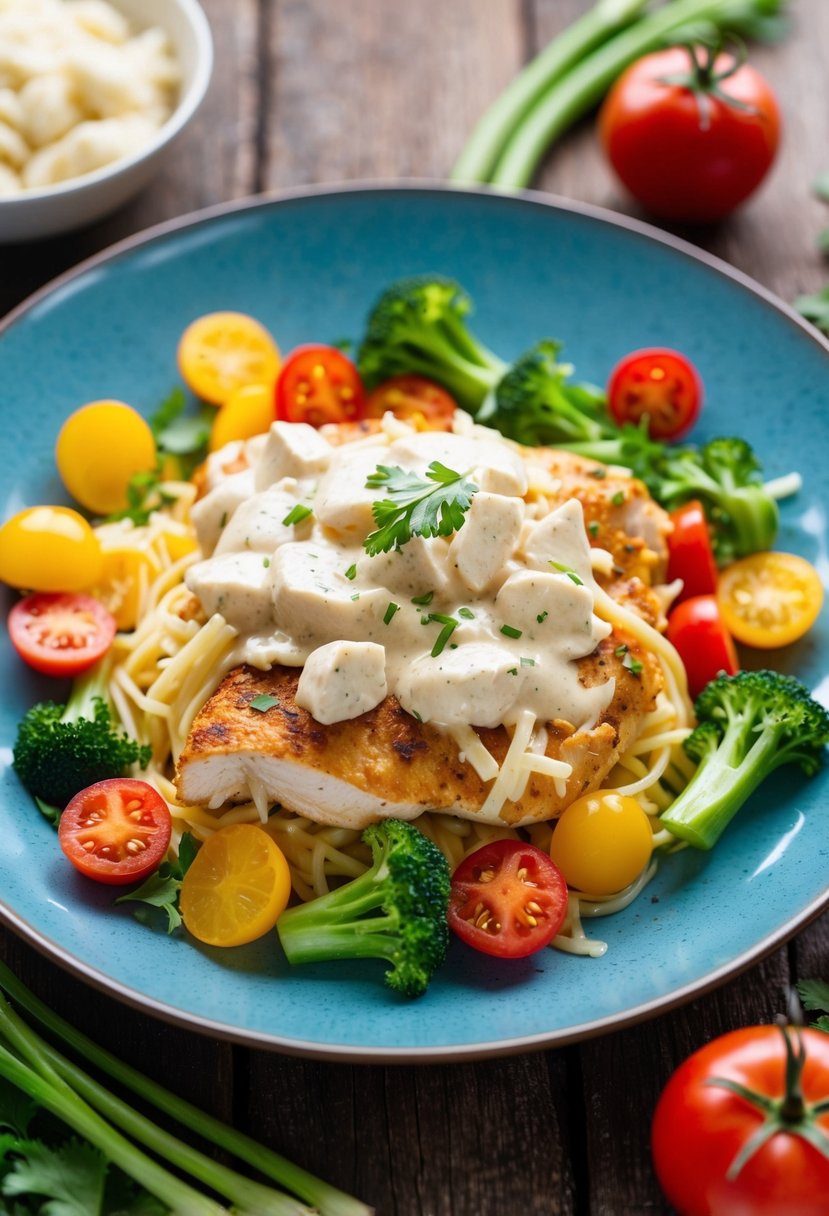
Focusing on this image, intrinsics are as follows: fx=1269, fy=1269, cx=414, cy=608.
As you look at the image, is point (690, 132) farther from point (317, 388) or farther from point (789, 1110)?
point (789, 1110)

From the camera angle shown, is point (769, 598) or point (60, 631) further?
point (769, 598)

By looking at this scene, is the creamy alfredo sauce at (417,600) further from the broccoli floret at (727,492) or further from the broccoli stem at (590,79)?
the broccoli stem at (590,79)

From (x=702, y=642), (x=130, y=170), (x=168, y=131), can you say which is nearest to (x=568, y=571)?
(x=702, y=642)

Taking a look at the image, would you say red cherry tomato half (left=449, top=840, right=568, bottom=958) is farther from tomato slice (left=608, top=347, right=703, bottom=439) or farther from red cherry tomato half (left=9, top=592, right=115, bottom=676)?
tomato slice (left=608, top=347, right=703, bottom=439)

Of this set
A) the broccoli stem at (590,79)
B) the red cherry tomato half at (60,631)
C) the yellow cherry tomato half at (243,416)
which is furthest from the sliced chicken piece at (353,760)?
the broccoli stem at (590,79)

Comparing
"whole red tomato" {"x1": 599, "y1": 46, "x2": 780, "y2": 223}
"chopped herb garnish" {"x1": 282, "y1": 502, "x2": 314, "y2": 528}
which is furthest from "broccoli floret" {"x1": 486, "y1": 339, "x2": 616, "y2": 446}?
"whole red tomato" {"x1": 599, "y1": 46, "x2": 780, "y2": 223}

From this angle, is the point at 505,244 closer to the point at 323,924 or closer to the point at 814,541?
the point at 814,541
